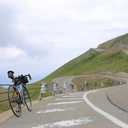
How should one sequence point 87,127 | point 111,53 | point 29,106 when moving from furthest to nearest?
point 111,53 → point 29,106 → point 87,127

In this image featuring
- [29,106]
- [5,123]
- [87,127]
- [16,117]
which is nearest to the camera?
[87,127]

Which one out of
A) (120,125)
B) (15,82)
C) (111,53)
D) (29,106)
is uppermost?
(111,53)

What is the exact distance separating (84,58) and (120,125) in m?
151

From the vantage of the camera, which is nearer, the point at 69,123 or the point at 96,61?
the point at 69,123

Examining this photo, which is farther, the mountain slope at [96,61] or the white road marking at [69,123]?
the mountain slope at [96,61]

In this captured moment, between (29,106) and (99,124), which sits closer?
(99,124)

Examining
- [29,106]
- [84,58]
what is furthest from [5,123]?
[84,58]

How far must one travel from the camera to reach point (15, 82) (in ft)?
25.4

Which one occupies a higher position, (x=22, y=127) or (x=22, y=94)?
(x=22, y=94)

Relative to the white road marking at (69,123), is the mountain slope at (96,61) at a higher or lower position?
higher

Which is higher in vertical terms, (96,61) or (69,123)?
(96,61)

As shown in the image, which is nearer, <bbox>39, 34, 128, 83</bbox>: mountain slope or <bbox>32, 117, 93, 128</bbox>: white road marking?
<bbox>32, 117, 93, 128</bbox>: white road marking

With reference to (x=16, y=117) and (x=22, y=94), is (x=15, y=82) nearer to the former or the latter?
(x=22, y=94)

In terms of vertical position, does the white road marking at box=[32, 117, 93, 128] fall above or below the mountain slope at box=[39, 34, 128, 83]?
below
